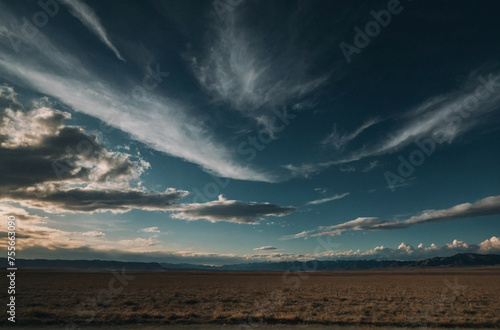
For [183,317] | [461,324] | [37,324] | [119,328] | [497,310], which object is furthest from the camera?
[497,310]

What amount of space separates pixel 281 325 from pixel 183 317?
22.0ft

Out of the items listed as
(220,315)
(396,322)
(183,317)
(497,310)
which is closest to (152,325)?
(183,317)

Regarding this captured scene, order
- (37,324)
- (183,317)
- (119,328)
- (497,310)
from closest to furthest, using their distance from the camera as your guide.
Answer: (119,328) → (37,324) → (183,317) → (497,310)

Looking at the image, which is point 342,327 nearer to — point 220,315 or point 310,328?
point 310,328

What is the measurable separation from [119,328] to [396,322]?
1629 cm

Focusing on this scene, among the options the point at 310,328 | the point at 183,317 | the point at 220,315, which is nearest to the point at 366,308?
the point at 310,328

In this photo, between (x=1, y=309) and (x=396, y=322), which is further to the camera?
(x=1, y=309)

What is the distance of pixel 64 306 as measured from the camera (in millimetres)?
20953

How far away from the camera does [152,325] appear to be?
15109 millimetres

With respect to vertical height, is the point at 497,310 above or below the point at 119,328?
below

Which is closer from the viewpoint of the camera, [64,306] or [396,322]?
[396,322]

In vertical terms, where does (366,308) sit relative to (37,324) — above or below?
below

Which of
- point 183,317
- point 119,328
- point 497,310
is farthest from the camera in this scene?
point 497,310

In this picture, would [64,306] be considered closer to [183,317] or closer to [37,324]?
[37,324]
